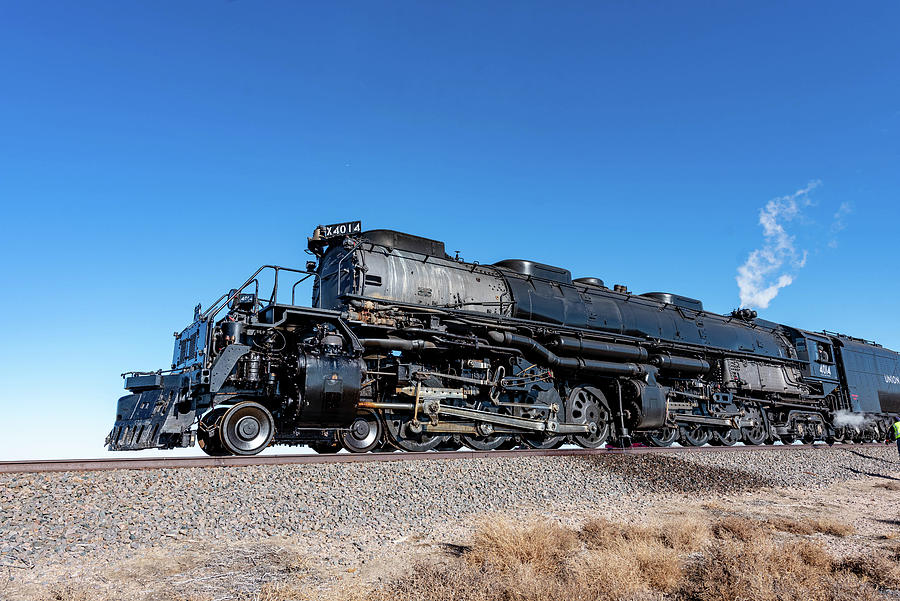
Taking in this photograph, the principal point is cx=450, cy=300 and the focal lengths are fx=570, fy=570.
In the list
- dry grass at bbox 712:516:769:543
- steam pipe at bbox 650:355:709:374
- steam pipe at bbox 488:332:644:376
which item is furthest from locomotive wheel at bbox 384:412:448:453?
steam pipe at bbox 650:355:709:374

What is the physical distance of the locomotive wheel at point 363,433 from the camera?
10648 millimetres

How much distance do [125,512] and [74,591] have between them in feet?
6.21

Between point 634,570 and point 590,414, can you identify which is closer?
point 634,570

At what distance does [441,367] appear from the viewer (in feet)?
39.6

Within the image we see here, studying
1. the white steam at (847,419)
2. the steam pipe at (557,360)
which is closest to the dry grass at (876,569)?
the steam pipe at (557,360)

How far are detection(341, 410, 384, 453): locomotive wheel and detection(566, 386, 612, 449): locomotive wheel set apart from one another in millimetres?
5055

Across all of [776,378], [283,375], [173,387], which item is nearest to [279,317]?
[283,375]

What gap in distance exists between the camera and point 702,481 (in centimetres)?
1068

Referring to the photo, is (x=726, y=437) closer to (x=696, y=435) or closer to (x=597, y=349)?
(x=696, y=435)

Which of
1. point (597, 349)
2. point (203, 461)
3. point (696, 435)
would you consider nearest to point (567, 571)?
point (203, 461)

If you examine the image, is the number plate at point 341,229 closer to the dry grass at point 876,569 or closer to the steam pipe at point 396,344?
the steam pipe at point 396,344

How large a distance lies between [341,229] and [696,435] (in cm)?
1235

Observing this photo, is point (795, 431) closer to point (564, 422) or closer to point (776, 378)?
point (776, 378)

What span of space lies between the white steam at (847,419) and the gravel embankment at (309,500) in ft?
44.8
